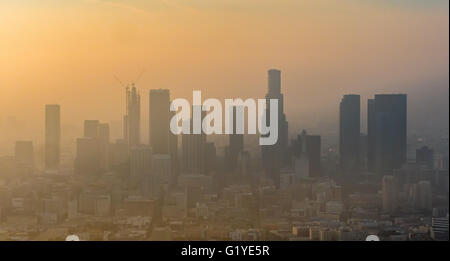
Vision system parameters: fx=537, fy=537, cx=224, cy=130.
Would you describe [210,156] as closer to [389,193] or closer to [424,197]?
[389,193]

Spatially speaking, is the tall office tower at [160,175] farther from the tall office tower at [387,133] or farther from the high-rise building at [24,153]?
the tall office tower at [387,133]

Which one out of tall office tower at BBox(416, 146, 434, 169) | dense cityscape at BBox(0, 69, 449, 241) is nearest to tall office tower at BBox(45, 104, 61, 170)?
dense cityscape at BBox(0, 69, 449, 241)

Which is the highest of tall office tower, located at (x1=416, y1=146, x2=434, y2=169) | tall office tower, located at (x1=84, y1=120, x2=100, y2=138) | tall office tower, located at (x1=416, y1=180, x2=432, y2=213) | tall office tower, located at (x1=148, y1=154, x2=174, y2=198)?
tall office tower, located at (x1=84, y1=120, x2=100, y2=138)

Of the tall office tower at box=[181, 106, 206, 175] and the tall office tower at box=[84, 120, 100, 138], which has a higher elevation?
the tall office tower at box=[84, 120, 100, 138]

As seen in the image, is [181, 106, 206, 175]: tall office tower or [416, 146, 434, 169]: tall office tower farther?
[416, 146, 434, 169]: tall office tower

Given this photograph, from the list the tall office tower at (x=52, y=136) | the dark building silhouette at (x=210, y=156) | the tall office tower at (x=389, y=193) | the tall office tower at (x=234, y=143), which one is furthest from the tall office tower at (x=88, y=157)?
the tall office tower at (x=389, y=193)

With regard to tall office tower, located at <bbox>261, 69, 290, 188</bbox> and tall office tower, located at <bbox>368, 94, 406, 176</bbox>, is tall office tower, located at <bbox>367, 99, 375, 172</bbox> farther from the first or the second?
tall office tower, located at <bbox>261, 69, 290, 188</bbox>

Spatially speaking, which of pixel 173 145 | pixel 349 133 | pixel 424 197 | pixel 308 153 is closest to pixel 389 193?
pixel 424 197
